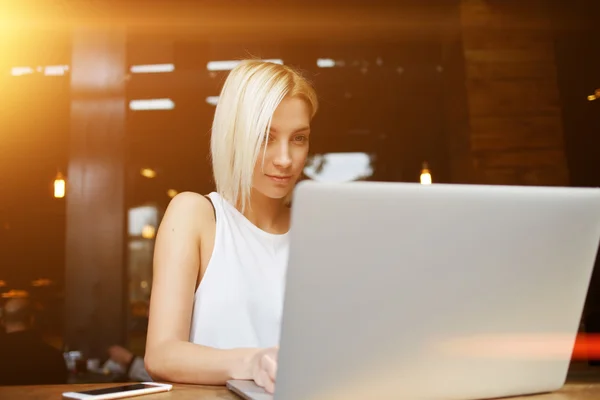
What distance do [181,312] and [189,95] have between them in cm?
524

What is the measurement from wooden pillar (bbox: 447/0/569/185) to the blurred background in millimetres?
10

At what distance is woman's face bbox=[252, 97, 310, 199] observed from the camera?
57.5 inches

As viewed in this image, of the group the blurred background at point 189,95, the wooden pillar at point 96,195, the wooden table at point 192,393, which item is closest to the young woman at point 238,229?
the wooden table at point 192,393

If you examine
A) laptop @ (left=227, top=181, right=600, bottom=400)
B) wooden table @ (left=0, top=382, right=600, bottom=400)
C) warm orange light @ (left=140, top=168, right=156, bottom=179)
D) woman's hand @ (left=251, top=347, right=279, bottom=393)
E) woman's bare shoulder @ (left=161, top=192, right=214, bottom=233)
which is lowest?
wooden table @ (left=0, top=382, right=600, bottom=400)

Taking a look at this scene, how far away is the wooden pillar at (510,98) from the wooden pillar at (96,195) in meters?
3.05

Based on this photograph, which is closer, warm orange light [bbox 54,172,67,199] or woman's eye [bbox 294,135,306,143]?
woman's eye [bbox 294,135,306,143]

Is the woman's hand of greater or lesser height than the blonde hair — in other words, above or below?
below

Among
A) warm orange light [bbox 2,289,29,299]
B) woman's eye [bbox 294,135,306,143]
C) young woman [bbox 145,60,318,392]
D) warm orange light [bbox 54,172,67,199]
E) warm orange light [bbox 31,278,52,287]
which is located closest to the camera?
young woman [bbox 145,60,318,392]

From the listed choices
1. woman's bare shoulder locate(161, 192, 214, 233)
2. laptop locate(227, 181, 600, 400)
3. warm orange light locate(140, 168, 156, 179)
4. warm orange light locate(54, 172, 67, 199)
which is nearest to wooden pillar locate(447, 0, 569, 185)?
woman's bare shoulder locate(161, 192, 214, 233)

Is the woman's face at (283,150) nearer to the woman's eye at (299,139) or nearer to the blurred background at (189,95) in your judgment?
the woman's eye at (299,139)

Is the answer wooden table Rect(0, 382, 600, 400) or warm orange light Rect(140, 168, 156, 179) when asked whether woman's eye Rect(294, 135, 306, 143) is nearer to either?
wooden table Rect(0, 382, 600, 400)

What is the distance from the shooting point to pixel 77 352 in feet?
16.5

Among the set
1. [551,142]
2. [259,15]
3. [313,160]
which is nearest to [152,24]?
[259,15]

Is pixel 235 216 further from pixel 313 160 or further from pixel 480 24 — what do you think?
pixel 313 160
